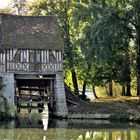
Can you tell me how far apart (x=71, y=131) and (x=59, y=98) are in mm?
9761

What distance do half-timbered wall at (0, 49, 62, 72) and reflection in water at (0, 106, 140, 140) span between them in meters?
5.54

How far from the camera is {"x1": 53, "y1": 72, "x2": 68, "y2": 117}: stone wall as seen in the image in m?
40.2

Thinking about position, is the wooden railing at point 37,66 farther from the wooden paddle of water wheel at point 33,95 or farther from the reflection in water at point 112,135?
the reflection in water at point 112,135

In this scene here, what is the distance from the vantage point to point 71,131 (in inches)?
1228

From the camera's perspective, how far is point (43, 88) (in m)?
46.5

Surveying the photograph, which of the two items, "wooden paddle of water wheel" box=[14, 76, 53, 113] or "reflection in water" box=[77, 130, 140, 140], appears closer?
"reflection in water" box=[77, 130, 140, 140]

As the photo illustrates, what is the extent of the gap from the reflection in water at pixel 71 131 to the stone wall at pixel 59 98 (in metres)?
2.41

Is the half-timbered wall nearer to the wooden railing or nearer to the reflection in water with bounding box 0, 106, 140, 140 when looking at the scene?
the wooden railing

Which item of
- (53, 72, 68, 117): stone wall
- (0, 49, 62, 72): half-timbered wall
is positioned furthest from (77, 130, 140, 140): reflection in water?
(0, 49, 62, 72): half-timbered wall

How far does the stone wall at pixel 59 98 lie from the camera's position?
4016 centimetres

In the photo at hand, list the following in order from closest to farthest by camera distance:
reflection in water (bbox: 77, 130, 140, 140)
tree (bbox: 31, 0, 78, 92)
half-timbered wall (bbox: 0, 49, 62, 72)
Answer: reflection in water (bbox: 77, 130, 140, 140) → half-timbered wall (bbox: 0, 49, 62, 72) → tree (bbox: 31, 0, 78, 92)

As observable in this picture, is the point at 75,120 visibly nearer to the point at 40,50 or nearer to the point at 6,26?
the point at 40,50

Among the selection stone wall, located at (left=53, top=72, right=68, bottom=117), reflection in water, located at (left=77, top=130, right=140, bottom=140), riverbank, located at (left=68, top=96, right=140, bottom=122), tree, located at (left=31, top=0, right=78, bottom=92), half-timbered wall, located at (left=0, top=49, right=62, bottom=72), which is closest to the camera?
reflection in water, located at (left=77, top=130, right=140, bottom=140)

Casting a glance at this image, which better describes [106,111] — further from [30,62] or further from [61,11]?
[61,11]
